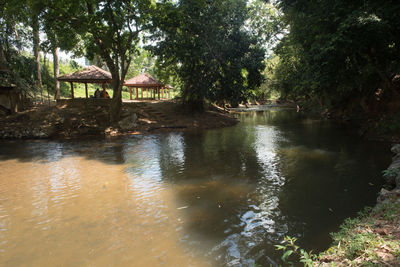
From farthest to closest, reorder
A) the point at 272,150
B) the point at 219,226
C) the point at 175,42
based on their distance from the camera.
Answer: the point at 175,42
the point at 272,150
the point at 219,226

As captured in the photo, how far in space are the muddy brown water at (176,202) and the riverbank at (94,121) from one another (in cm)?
506

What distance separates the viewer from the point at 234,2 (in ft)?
64.0

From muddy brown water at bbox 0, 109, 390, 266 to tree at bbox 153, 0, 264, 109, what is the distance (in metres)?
9.57

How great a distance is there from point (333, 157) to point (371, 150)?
2269 mm

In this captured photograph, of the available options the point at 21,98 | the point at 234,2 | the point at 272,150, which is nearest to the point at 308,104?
the point at 234,2

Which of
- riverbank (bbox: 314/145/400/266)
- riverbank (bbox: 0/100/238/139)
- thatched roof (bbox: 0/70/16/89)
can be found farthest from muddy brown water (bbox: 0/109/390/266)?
thatched roof (bbox: 0/70/16/89)

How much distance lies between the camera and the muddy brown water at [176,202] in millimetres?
4285

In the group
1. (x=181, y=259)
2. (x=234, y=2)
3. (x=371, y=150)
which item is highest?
(x=234, y=2)

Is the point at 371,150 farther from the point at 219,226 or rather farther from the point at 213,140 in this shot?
the point at 219,226

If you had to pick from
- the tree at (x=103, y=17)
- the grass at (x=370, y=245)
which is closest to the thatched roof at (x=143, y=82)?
the tree at (x=103, y=17)

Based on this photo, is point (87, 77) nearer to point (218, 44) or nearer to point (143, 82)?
point (143, 82)

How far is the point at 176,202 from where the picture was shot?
20.5 feet

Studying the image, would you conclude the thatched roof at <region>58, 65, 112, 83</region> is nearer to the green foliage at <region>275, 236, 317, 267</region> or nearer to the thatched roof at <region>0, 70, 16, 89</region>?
the thatched roof at <region>0, 70, 16, 89</region>

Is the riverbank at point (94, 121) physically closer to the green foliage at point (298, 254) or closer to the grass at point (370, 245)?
the green foliage at point (298, 254)
